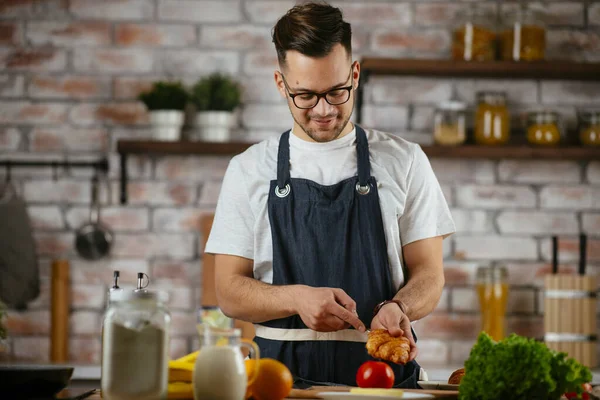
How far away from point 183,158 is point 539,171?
60.8 inches

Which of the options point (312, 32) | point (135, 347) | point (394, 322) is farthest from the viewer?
point (312, 32)

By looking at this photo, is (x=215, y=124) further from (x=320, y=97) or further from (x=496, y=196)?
(x=320, y=97)

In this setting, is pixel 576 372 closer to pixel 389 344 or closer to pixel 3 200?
pixel 389 344

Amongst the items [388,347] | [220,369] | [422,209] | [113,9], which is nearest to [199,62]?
[113,9]

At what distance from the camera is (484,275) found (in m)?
3.56

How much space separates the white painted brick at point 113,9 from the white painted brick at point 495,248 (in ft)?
5.45

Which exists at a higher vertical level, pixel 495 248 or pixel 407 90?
pixel 407 90

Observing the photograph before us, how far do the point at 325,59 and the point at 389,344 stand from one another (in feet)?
2.37

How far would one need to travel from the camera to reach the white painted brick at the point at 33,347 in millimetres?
3633

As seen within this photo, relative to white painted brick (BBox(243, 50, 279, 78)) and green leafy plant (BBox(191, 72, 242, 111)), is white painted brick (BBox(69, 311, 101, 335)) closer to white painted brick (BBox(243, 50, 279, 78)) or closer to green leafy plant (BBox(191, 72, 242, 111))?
green leafy plant (BBox(191, 72, 242, 111))

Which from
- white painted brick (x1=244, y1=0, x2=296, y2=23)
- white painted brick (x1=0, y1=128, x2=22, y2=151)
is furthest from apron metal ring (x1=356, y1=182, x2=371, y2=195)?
white painted brick (x1=0, y1=128, x2=22, y2=151)

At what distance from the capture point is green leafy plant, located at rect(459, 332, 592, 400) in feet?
4.66

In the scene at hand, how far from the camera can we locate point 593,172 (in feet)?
12.4

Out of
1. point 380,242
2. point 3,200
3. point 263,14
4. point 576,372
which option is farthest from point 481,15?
point 576,372
